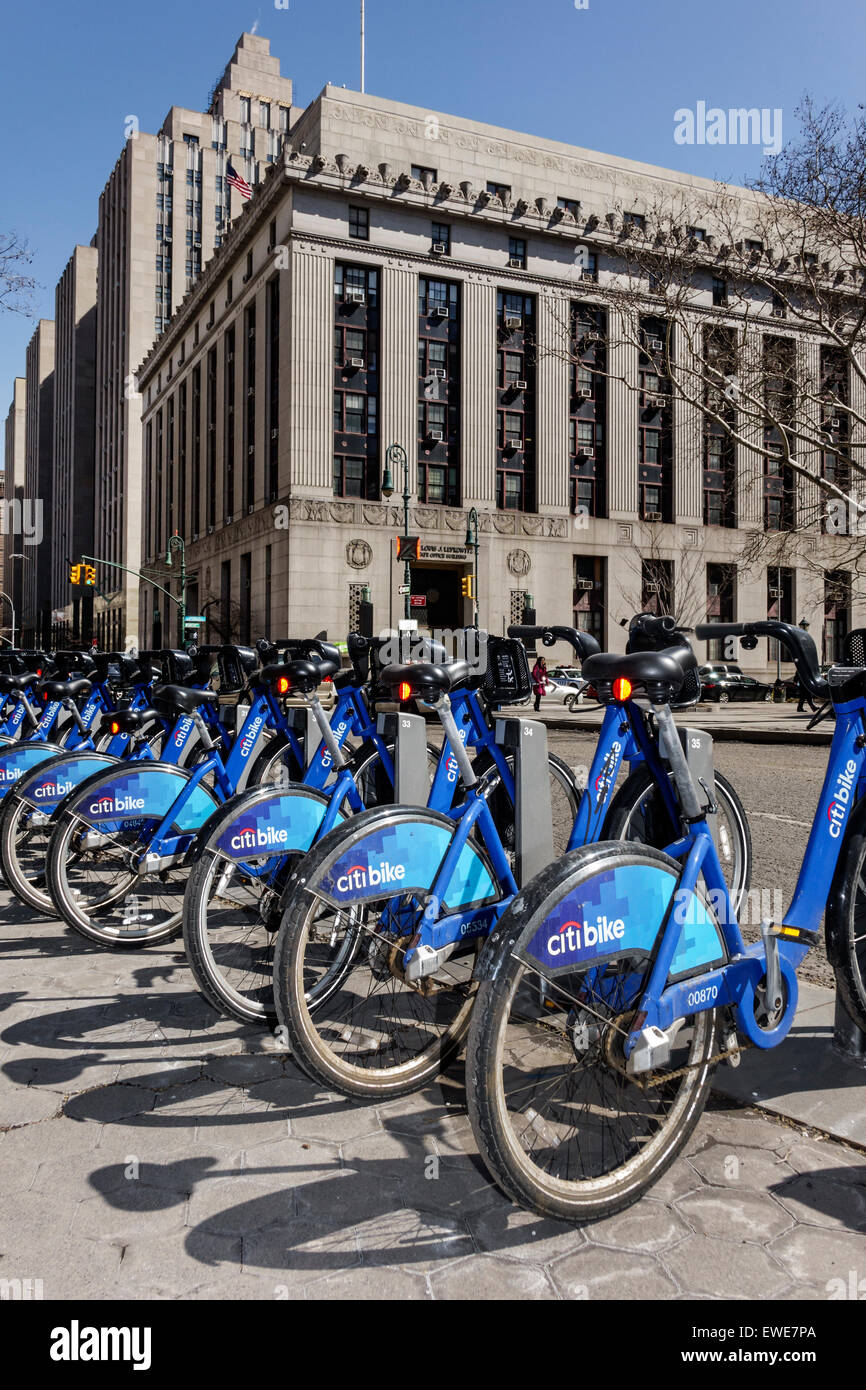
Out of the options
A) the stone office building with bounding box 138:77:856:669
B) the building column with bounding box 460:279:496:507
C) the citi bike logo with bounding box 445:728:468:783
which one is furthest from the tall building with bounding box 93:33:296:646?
the citi bike logo with bounding box 445:728:468:783

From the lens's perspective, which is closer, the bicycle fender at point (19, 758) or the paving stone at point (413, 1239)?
the paving stone at point (413, 1239)

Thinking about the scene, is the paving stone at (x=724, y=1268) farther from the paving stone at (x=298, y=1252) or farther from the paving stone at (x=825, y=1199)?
the paving stone at (x=298, y=1252)

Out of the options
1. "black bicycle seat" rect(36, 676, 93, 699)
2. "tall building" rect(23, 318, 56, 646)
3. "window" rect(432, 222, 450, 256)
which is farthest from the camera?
"tall building" rect(23, 318, 56, 646)

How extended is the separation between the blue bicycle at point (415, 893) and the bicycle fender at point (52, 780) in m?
2.36

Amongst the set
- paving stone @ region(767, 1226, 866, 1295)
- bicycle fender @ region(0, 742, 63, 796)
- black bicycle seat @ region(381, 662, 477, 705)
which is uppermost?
black bicycle seat @ region(381, 662, 477, 705)

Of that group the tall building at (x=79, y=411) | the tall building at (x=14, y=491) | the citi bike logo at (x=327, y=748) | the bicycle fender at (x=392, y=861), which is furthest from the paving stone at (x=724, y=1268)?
the tall building at (x=14, y=491)

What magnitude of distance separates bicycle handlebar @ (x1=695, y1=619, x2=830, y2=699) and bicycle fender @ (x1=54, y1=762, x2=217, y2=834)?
2.59 meters

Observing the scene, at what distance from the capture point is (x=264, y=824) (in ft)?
11.8

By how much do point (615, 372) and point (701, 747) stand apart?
1965 inches

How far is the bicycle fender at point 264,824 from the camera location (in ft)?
11.5

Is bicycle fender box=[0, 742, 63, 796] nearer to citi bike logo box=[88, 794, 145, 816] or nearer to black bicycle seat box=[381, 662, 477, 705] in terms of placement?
citi bike logo box=[88, 794, 145, 816]

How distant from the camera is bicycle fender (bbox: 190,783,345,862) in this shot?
351 centimetres

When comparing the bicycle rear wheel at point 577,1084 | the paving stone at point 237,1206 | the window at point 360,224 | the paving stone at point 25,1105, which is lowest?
the paving stone at point 25,1105
